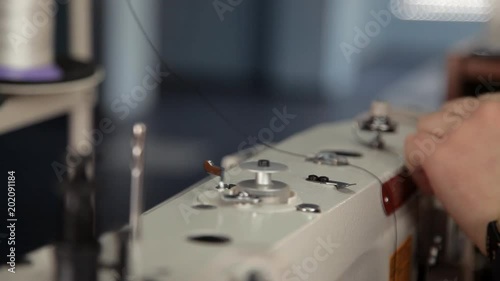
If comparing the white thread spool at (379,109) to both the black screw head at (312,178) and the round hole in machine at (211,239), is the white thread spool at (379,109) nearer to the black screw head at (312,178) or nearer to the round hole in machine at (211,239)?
the black screw head at (312,178)

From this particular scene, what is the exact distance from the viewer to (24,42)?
2.06 m

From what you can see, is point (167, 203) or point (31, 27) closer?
point (167, 203)

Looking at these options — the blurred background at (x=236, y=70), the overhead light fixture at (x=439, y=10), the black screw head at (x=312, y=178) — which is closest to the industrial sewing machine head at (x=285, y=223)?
the black screw head at (x=312, y=178)

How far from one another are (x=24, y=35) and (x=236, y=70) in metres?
3.67

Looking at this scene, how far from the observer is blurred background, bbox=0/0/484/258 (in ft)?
14.0

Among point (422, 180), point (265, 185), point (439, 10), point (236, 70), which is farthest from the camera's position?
point (439, 10)

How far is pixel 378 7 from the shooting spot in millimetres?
6391

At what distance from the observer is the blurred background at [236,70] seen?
4.28m

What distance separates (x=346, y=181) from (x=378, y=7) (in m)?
5.60

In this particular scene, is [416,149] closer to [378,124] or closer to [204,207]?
[378,124]

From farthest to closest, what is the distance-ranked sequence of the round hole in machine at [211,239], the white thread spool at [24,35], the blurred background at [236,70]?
1. the blurred background at [236,70]
2. the white thread spool at [24,35]
3. the round hole in machine at [211,239]

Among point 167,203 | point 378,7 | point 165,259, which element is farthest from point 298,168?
point 378,7

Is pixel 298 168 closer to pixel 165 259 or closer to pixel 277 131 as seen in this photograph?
pixel 165 259

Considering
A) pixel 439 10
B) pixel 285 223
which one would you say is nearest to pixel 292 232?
pixel 285 223
